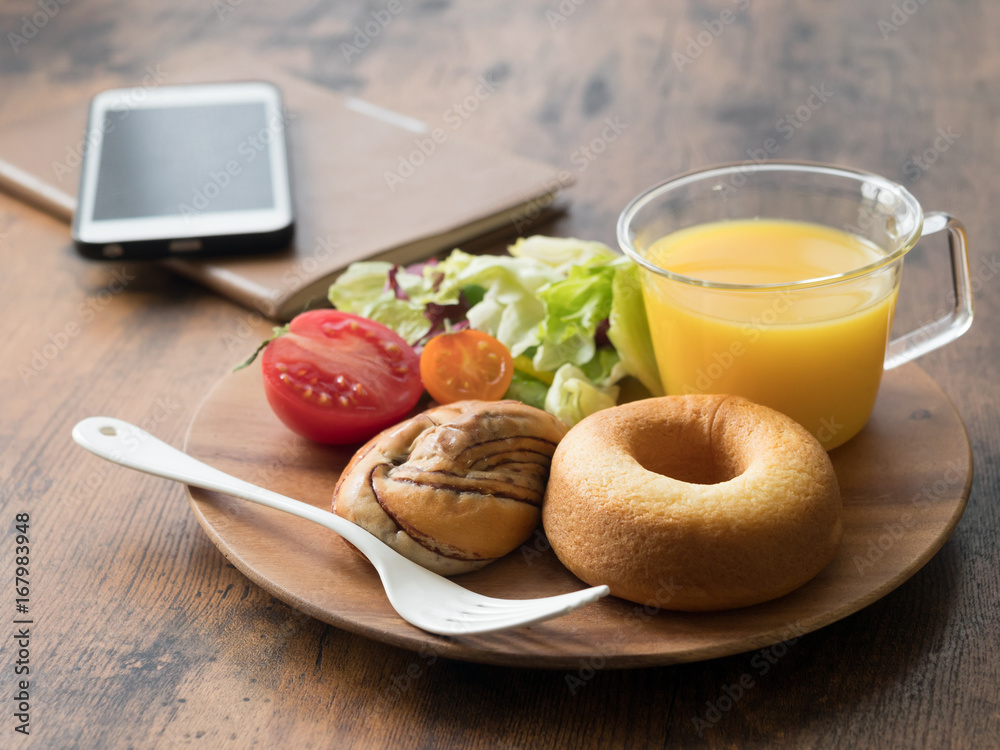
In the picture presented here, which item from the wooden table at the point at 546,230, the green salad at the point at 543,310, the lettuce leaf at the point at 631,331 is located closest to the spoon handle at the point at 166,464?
the wooden table at the point at 546,230

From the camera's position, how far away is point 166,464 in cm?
154

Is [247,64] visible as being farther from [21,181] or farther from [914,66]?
[914,66]

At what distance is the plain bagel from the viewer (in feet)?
4.01

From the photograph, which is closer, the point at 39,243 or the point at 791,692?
the point at 791,692

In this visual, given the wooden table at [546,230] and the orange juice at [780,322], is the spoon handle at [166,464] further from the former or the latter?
the orange juice at [780,322]

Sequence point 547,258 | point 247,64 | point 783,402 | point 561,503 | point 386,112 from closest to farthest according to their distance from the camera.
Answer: point 561,503 < point 783,402 < point 547,258 < point 386,112 < point 247,64

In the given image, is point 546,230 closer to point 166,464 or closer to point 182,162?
point 182,162

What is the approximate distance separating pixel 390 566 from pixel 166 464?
0.47m

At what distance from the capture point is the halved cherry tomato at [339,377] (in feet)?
5.42

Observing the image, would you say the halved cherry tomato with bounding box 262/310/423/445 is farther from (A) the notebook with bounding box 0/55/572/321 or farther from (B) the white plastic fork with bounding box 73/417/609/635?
(A) the notebook with bounding box 0/55/572/321

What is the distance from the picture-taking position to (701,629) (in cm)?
122

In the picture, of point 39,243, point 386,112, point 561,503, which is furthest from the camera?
point 386,112

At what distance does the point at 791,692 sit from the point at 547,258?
122 centimetres

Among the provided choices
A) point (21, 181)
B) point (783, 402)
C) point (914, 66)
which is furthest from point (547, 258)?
point (914, 66)
